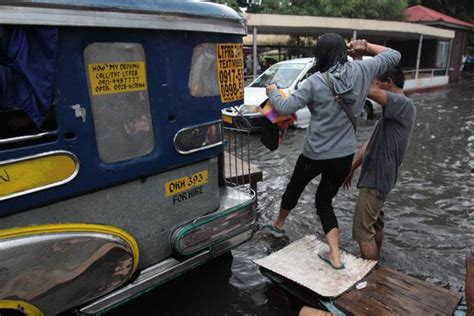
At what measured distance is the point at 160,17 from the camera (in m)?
2.25

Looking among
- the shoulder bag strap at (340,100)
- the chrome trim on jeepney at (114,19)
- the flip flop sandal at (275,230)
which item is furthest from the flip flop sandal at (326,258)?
the chrome trim on jeepney at (114,19)

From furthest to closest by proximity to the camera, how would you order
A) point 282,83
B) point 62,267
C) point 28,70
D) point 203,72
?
point 282,83, point 203,72, point 62,267, point 28,70

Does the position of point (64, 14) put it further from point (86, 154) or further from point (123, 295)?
point (123, 295)

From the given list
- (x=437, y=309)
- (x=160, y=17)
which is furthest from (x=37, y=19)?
(x=437, y=309)

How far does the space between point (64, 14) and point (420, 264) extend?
3.52 metres

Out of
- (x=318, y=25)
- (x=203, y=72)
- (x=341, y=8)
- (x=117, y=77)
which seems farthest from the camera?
(x=341, y=8)

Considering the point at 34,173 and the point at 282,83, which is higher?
the point at 34,173

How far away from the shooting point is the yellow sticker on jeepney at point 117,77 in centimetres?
212

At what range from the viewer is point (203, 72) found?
2658 mm

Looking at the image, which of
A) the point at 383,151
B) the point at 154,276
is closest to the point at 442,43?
the point at 383,151

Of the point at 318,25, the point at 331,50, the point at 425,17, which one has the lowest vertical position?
the point at 331,50

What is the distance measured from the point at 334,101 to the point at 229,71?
785 millimetres

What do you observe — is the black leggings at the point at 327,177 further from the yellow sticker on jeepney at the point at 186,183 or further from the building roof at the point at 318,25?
the building roof at the point at 318,25

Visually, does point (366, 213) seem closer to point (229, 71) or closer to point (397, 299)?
point (397, 299)
